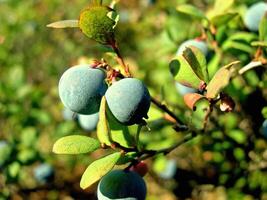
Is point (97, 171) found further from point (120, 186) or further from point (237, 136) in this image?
point (237, 136)

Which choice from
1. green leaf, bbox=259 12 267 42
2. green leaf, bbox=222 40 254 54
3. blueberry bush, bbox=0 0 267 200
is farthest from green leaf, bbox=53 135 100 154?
green leaf, bbox=222 40 254 54

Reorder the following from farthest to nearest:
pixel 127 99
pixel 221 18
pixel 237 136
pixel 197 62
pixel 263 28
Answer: pixel 237 136 < pixel 221 18 < pixel 263 28 < pixel 197 62 < pixel 127 99

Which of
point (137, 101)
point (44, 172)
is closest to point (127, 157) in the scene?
point (137, 101)

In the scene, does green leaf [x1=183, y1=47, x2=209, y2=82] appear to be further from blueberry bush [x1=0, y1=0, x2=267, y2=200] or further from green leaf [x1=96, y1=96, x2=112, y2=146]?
green leaf [x1=96, y1=96, x2=112, y2=146]

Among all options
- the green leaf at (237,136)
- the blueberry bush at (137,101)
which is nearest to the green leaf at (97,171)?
the blueberry bush at (137,101)

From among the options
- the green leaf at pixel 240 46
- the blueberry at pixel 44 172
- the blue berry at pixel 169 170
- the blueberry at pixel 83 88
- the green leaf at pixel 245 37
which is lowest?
the blueberry at pixel 44 172

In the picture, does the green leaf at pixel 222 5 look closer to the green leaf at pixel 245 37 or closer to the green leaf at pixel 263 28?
the green leaf at pixel 245 37
